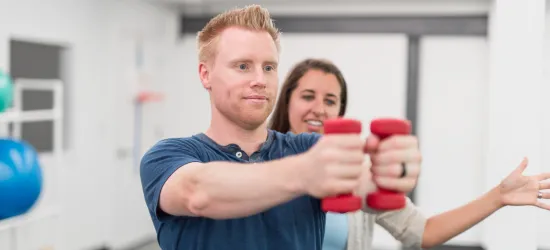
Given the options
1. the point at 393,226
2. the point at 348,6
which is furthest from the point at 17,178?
the point at 348,6

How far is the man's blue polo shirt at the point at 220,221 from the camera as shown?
1.06m

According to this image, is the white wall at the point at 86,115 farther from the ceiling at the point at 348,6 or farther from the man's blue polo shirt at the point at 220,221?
the man's blue polo shirt at the point at 220,221

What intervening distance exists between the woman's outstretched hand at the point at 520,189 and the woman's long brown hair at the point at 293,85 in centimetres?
78

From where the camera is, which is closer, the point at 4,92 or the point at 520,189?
the point at 520,189

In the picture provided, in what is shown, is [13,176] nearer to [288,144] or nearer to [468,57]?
[288,144]

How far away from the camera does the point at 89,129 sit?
14.6 feet

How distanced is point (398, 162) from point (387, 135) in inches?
1.7

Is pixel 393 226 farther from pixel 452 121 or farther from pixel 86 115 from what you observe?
pixel 452 121

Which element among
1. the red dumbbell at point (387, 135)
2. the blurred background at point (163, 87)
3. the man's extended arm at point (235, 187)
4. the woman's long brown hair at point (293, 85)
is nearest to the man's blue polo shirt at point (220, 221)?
the man's extended arm at point (235, 187)

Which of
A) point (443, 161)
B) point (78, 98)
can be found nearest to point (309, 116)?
point (78, 98)

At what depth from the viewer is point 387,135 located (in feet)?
2.76

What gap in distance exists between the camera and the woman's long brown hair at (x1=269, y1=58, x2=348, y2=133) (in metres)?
1.95

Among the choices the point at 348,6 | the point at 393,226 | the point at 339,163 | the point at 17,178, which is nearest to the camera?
the point at 339,163

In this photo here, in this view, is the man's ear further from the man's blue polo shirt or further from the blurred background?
the blurred background
